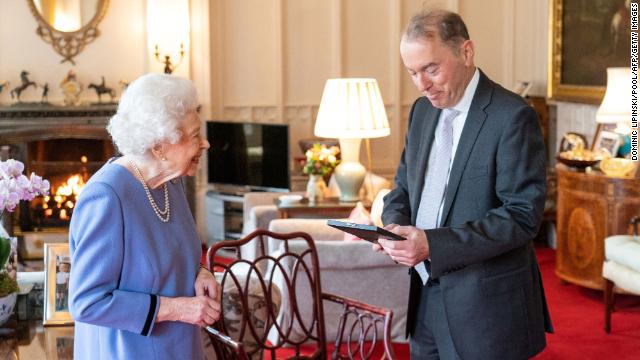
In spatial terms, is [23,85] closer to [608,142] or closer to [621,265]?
[608,142]

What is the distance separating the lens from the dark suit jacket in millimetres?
2516

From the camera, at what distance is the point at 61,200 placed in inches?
320

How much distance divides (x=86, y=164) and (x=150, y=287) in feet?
20.0

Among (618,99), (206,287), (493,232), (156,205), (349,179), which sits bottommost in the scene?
(349,179)

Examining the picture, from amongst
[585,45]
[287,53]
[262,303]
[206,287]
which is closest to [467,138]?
[206,287]

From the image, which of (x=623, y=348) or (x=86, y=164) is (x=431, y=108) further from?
(x=86, y=164)

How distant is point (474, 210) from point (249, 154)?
574 cm

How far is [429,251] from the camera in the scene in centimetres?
253

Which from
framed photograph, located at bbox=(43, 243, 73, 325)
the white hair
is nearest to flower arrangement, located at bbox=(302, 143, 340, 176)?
framed photograph, located at bbox=(43, 243, 73, 325)

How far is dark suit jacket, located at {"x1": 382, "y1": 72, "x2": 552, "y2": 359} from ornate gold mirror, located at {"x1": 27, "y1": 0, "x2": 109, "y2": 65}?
248 inches

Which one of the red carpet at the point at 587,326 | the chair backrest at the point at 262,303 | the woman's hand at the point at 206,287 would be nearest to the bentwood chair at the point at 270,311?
the chair backrest at the point at 262,303

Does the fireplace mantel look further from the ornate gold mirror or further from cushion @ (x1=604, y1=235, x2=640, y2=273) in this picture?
cushion @ (x1=604, y1=235, x2=640, y2=273)

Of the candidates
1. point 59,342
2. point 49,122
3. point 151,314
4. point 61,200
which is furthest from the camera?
point 61,200

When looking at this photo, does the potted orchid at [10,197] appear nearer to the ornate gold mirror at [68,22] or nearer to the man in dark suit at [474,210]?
the man in dark suit at [474,210]
